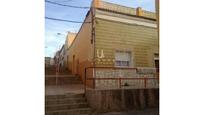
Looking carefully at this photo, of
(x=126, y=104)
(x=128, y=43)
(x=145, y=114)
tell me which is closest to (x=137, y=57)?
(x=128, y=43)

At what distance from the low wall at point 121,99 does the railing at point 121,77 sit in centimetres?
49

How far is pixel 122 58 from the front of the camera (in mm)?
7719

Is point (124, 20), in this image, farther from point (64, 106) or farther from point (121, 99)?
point (64, 106)

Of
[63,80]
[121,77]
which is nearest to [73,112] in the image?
[121,77]

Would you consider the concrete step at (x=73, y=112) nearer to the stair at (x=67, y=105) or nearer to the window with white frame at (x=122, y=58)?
the stair at (x=67, y=105)

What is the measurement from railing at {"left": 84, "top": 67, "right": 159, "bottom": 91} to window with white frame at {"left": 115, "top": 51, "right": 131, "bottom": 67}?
7.5 inches

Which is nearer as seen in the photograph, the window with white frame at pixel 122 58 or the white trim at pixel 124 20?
the white trim at pixel 124 20

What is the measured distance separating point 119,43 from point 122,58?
0.48 metres

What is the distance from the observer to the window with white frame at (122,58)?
7.62 m

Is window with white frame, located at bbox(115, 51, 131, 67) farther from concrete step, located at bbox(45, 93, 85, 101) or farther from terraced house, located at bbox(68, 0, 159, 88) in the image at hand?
concrete step, located at bbox(45, 93, 85, 101)

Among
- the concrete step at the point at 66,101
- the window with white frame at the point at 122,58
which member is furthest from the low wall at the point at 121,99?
the window with white frame at the point at 122,58

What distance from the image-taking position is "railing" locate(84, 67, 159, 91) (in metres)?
7.09
